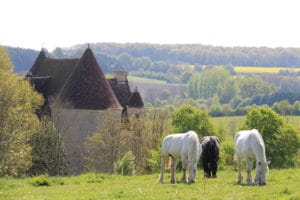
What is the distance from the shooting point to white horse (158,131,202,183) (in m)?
20.2

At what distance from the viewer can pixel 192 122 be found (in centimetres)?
4006

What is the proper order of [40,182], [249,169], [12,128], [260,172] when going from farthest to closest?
[12,128] < [40,182] < [249,169] < [260,172]

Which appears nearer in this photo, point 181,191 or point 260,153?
point 181,191

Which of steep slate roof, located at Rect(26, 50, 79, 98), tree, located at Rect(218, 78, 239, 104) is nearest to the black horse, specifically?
steep slate roof, located at Rect(26, 50, 79, 98)

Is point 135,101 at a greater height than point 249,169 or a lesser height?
greater

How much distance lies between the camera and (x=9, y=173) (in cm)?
3631

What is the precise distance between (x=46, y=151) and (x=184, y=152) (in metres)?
24.8

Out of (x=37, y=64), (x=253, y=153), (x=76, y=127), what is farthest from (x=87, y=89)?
(x=253, y=153)

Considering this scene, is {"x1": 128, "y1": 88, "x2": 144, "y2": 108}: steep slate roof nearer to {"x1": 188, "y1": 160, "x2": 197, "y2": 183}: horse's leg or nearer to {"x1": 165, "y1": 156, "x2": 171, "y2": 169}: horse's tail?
{"x1": 165, "y1": 156, "x2": 171, "y2": 169}: horse's tail

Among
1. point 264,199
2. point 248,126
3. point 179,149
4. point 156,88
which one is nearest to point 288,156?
point 248,126

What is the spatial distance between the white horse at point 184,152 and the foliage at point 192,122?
17.9 meters

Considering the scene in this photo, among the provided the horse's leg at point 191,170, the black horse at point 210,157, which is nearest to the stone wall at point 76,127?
the black horse at point 210,157

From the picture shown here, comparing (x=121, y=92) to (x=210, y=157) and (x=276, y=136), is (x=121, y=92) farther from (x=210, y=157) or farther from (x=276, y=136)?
(x=210, y=157)

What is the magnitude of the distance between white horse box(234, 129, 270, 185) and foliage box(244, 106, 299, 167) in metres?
13.1
